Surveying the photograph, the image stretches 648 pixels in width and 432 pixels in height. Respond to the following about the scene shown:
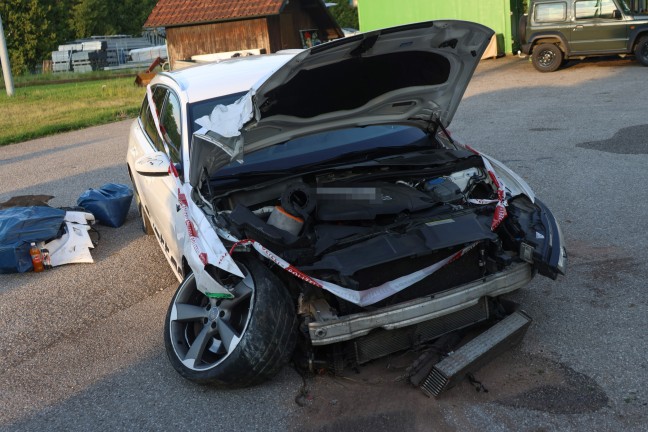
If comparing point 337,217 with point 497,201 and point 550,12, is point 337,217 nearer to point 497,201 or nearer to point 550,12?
point 497,201

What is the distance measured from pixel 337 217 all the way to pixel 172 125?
75.5 inches

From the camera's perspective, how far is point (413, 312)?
12.5 ft

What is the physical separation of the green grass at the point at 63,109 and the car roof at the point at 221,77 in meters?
10.8

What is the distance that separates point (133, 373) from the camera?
4.34 m

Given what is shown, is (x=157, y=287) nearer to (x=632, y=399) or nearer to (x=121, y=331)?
(x=121, y=331)

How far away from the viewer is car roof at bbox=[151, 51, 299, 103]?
528 centimetres

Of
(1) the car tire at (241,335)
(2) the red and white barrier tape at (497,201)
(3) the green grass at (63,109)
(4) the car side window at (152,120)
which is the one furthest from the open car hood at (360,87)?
(3) the green grass at (63,109)

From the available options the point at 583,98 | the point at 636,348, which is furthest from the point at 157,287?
the point at 583,98

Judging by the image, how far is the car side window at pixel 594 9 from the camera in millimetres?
17656

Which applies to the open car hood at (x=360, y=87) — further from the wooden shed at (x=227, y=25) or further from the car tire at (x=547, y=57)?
the wooden shed at (x=227, y=25)

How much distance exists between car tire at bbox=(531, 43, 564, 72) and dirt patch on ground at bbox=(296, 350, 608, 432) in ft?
52.3

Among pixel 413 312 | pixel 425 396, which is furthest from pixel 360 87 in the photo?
pixel 425 396

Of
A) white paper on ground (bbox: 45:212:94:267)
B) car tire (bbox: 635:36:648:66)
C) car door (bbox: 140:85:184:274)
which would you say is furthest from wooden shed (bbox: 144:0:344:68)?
car door (bbox: 140:85:184:274)

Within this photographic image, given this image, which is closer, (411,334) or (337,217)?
(411,334)
